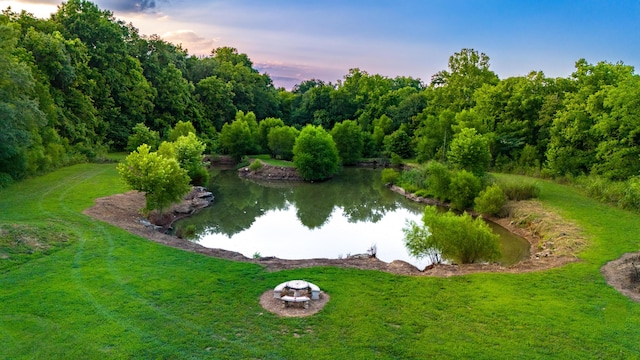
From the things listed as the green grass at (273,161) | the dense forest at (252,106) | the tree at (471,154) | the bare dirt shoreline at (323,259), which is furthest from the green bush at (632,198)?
the green grass at (273,161)

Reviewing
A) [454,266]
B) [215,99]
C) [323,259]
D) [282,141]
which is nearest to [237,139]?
[282,141]

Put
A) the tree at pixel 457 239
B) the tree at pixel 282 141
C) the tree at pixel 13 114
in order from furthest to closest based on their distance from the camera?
1. the tree at pixel 282 141
2. the tree at pixel 13 114
3. the tree at pixel 457 239

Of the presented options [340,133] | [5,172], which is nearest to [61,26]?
[5,172]

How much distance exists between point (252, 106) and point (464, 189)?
54221 mm

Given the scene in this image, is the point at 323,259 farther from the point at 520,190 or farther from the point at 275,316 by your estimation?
the point at 520,190

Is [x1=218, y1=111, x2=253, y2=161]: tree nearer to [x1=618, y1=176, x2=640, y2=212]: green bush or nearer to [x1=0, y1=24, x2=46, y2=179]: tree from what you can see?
[x1=0, y1=24, x2=46, y2=179]: tree

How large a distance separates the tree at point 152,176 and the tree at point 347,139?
111ft

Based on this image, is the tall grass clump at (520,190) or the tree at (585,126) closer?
the tall grass clump at (520,190)

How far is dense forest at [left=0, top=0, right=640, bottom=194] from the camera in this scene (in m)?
29.1

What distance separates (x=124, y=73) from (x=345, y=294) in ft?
169

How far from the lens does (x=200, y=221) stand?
2700 centimetres

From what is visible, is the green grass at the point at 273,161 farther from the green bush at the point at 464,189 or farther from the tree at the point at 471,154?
the green bush at the point at 464,189

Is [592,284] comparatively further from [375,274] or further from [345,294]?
[345,294]

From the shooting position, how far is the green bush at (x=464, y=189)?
96.4 feet
